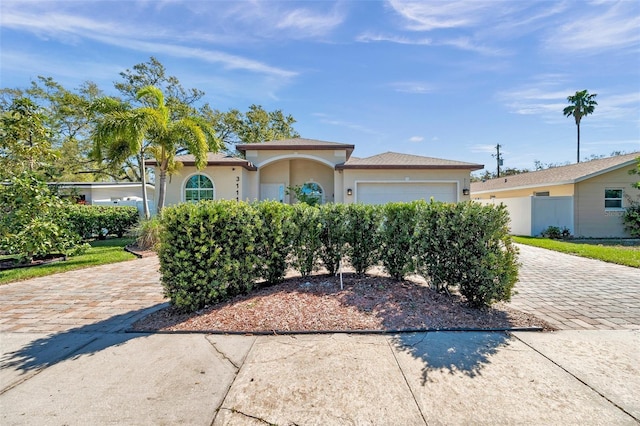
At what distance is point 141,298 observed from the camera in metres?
5.14

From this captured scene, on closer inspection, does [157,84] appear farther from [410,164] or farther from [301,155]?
[410,164]

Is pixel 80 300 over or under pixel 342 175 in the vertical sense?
under

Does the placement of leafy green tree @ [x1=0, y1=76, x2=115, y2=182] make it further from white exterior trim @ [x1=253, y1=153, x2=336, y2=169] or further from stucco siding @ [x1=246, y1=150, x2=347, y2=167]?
white exterior trim @ [x1=253, y1=153, x2=336, y2=169]

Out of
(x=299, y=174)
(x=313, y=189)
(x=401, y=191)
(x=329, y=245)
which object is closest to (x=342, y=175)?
(x=313, y=189)

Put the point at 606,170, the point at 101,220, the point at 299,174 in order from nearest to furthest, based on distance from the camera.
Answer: the point at 101,220 < the point at 606,170 < the point at 299,174

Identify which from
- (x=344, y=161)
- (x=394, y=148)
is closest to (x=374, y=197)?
(x=344, y=161)

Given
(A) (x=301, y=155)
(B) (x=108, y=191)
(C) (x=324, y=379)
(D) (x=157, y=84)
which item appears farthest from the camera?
(D) (x=157, y=84)

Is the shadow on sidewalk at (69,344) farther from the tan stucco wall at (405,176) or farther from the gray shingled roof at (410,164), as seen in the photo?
the gray shingled roof at (410,164)

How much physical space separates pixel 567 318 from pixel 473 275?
1441 millimetres

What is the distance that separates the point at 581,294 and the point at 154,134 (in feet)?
46.1

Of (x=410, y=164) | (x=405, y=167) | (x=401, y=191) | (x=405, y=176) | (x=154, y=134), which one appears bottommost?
(x=401, y=191)

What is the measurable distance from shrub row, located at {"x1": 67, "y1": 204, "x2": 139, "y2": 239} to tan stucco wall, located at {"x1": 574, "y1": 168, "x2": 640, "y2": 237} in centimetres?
2322

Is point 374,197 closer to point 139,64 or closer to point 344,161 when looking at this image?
point 344,161

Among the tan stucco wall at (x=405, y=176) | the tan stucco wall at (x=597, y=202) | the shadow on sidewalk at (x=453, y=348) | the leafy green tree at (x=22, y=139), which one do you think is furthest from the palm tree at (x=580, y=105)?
the leafy green tree at (x=22, y=139)
